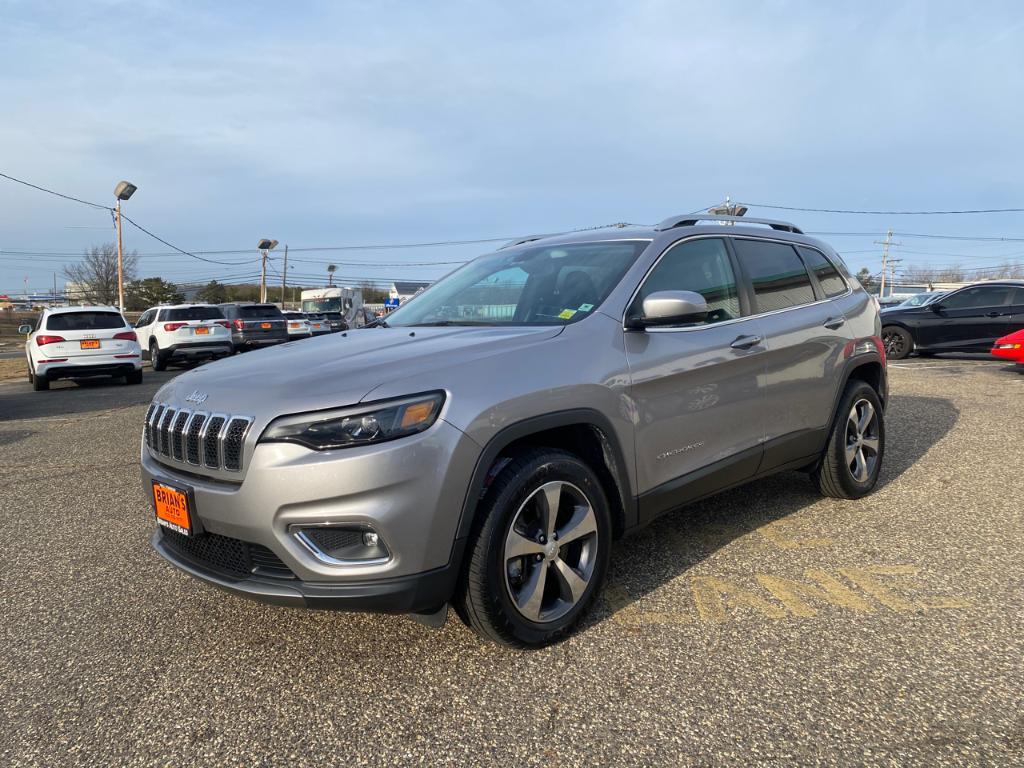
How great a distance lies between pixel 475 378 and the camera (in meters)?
2.58

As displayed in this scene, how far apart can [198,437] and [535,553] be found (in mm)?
1286

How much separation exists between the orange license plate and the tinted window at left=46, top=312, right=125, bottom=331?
12.0m

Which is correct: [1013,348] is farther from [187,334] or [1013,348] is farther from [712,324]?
[187,334]

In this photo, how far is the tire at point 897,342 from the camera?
14.4 metres

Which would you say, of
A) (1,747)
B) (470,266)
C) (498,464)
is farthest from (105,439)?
(498,464)

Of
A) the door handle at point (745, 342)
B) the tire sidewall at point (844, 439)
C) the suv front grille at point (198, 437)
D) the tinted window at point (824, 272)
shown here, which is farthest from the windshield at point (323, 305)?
the suv front grille at point (198, 437)

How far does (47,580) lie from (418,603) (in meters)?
2.38

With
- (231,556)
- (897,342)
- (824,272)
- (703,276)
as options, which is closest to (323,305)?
(897,342)

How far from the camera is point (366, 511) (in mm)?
2348

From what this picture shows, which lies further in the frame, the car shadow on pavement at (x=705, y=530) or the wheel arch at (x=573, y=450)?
the car shadow on pavement at (x=705, y=530)

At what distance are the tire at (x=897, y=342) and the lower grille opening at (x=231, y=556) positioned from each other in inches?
566

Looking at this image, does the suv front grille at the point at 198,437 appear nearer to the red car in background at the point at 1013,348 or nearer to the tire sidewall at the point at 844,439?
the tire sidewall at the point at 844,439

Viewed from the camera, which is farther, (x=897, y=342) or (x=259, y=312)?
(x=259, y=312)

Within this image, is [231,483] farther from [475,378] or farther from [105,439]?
[105,439]
